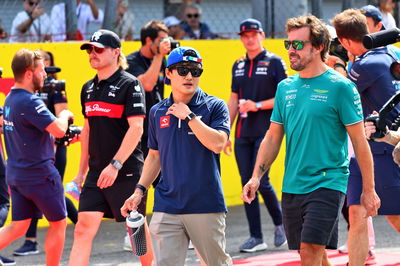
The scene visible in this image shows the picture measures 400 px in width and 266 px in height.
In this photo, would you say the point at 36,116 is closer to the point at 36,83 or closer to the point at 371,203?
the point at 36,83

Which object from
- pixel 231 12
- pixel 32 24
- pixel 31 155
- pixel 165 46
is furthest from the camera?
pixel 231 12

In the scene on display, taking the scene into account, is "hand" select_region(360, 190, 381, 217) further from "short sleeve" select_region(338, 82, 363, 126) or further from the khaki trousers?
the khaki trousers

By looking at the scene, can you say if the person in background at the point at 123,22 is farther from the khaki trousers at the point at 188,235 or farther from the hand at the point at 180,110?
the khaki trousers at the point at 188,235

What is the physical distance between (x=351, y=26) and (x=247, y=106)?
2178 millimetres

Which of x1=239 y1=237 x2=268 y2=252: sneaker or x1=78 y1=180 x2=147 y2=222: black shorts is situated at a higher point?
x1=78 y1=180 x2=147 y2=222: black shorts

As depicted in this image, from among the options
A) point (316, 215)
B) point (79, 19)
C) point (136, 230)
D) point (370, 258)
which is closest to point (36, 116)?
point (136, 230)

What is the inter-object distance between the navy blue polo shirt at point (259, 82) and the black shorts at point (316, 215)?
2799mm

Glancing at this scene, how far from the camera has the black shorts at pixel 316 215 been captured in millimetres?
5172

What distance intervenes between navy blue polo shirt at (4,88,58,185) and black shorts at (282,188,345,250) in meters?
2.12

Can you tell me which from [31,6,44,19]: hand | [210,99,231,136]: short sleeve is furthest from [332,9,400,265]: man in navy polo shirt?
[31,6,44,19]: hand

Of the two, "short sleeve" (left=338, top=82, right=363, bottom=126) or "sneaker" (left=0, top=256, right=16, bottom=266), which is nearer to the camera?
"short sleeve" (left=338, top=82, right=363, bottom=126)

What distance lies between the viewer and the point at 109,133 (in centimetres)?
638

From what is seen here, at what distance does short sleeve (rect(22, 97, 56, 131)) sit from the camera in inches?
252

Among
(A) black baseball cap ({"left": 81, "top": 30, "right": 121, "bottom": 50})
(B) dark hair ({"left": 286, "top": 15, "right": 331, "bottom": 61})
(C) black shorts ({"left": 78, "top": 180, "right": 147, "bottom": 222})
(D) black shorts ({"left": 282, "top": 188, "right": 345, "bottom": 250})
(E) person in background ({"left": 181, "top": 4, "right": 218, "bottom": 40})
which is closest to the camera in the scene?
(D) black shorts ({"left": 282, "top": 188, "right": 345, "bottom": 250})
